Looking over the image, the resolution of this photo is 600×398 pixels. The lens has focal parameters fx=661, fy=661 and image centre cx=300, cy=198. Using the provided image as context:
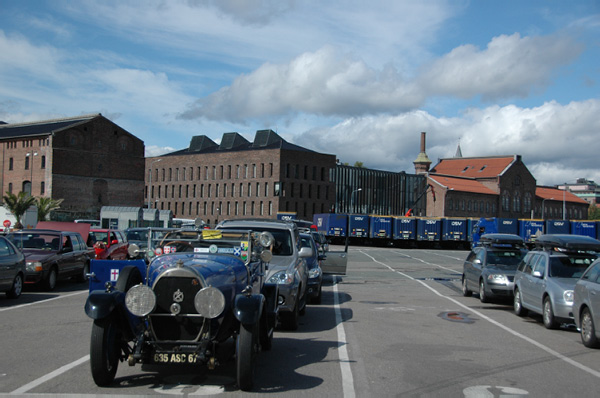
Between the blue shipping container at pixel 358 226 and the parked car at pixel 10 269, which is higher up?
the blue shipping container at pixel 358 226

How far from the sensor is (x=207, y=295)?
686 centimetres

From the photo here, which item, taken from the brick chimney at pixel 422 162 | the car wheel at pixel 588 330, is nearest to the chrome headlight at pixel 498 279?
the car wheel at pixel 588 330

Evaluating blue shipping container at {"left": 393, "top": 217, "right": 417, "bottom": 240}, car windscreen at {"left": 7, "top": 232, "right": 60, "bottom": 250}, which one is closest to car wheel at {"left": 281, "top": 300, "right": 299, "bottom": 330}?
car windscreen at {"left": 7, "top": 232, "right": 60, "bottom": 250}

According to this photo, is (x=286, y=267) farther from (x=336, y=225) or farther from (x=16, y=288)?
(x=336, y=225)

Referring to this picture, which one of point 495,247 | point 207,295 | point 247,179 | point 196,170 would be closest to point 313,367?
point 207,295

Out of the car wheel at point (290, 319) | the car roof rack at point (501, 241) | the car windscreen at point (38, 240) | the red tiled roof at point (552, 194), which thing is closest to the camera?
the car wheel at point (290, 319)

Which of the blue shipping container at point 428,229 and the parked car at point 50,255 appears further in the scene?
the blue shipping container at point 428,229

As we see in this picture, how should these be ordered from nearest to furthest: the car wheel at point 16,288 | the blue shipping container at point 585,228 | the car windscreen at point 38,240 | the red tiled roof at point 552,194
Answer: the car wheel at point 16,288 < the car windscreen at point 38,240 < the blue shipping container at point 585,228 < the red tiled roof at point 552,194

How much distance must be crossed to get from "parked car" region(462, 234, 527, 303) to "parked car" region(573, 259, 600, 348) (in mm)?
5111

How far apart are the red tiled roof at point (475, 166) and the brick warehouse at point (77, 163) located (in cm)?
6655

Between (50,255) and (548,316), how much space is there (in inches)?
511

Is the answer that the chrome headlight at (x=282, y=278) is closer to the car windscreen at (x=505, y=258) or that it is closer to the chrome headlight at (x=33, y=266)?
the car windscreen at (x=505, y=258)

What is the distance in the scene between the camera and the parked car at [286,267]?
36.7 feet

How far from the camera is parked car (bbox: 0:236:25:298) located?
14945mm
